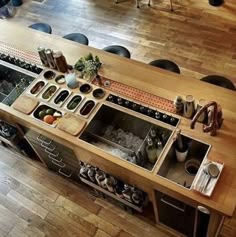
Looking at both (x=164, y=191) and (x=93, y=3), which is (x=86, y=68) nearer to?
(x=164, y=191)

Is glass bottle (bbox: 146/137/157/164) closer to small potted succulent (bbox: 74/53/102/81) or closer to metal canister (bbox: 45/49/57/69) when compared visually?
small potted succulent (bbox: 74/53/102/81)

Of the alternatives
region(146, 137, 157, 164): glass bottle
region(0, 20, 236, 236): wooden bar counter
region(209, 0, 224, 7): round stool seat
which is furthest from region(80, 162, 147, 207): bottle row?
region(209, 0, 224, 7): round stool seat

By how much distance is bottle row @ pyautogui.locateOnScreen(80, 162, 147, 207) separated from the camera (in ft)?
8.55

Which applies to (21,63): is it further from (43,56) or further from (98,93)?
(98,93)

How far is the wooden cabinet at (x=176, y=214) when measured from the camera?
225cm

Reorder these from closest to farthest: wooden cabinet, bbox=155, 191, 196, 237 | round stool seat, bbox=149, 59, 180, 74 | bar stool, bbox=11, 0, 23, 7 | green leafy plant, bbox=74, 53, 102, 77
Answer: wooden cabinet, bbox=155, 191, 196, 237
green leafy plant, bbox=74, 53, 102, 77
round stool seat, bbox=149, 59, 180, 74
bar stool, bbox=11, 0, 23, 7

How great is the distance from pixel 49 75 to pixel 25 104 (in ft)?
1.14

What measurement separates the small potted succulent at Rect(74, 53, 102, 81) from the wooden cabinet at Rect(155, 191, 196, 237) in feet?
3.65

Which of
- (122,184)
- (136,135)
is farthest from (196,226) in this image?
(136,135)

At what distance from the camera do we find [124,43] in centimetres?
439

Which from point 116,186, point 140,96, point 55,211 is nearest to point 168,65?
point 140,96

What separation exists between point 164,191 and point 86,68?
122cm

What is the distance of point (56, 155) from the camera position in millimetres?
2895

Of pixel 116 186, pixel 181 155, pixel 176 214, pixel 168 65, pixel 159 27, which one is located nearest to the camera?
pixel 181 155
